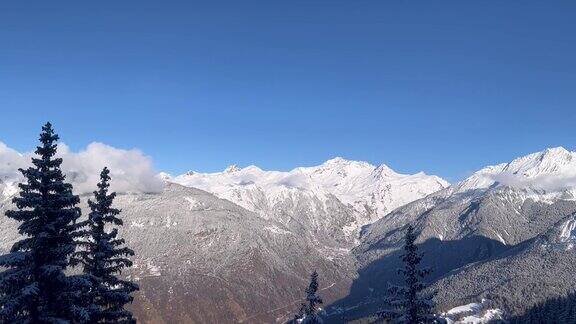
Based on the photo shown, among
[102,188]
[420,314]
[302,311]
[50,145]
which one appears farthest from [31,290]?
[302,311]

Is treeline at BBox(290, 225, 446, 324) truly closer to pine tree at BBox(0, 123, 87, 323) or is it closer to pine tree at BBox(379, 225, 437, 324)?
pine tree at BBox(379, 225, 437, 324)

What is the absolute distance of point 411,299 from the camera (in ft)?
135

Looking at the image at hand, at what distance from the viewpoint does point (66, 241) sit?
33938mm

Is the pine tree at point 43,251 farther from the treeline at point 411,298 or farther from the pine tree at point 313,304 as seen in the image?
the pine tree at point 313,304

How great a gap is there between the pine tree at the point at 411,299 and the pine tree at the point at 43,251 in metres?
20.5

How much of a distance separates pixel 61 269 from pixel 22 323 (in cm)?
358

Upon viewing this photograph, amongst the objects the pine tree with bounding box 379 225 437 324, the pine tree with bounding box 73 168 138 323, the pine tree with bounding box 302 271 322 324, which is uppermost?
the pine tree with bounding box 73 168 138 323

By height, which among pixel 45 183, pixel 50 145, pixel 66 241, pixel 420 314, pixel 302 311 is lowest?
pixel 420 314

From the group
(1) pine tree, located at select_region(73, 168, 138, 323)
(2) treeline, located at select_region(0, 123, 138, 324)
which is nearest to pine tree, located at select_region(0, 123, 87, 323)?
(2) treeline, located at select_region(0, 123, 138, 324)

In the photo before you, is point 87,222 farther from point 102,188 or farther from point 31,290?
point 31,290

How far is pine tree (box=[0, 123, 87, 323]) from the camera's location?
3238 cm

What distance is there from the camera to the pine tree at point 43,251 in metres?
32.4

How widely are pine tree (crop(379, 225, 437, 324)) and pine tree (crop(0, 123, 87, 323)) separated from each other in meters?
20.5

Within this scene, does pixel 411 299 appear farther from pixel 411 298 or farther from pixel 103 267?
pixel 103 267
